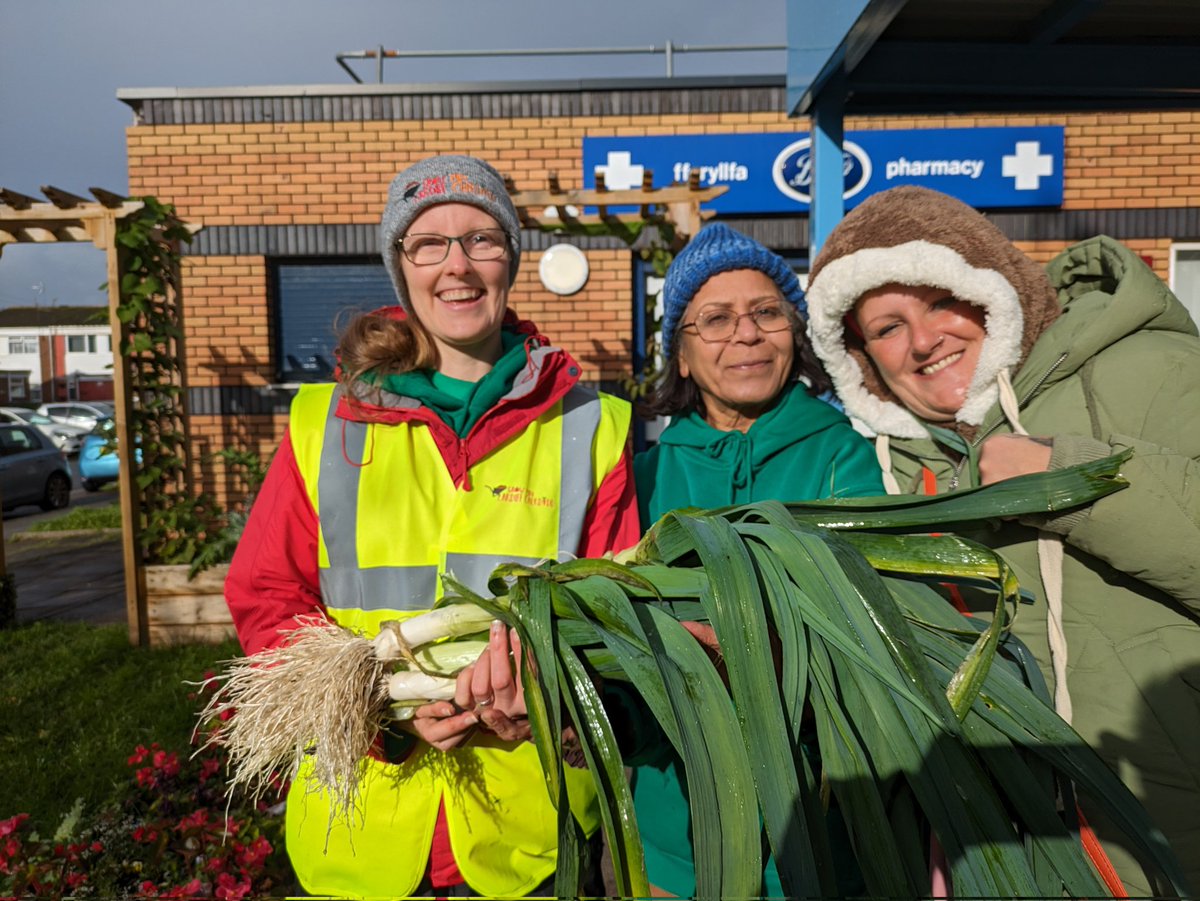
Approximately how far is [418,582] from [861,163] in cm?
753

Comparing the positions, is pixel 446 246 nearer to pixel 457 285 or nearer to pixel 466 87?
pixel 457 285

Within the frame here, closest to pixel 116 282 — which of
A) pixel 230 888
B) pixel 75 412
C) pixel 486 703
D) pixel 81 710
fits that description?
pixel 81 710

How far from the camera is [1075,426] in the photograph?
4.71 feet

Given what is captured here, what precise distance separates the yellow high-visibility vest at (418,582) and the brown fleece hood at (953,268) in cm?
79

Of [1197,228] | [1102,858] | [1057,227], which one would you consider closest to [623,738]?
[1102,858]

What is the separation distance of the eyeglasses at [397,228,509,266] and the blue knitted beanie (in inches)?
19.5

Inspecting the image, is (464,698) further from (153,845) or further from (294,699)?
(153,845)

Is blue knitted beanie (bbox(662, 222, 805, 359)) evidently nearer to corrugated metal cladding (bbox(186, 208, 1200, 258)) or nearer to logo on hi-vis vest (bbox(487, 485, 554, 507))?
logo on hi-vis vest (bbox(487, 485, 554, 507))

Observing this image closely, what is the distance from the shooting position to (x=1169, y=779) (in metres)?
1.33

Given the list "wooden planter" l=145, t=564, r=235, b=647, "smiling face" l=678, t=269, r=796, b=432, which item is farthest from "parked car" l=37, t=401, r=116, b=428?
"smiling face" l=678, t=269, r=796, b=432

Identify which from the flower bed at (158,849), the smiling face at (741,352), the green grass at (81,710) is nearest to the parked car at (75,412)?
the green grass at (81,710)

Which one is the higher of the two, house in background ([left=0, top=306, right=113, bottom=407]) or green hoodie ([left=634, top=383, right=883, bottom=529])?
house in background ([left=0, top=306, right=113, bottom=407])

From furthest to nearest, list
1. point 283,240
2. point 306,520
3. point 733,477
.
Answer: point 283,240 < point 733,477 < point 306,520

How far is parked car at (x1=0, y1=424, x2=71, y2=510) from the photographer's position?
12680mm
